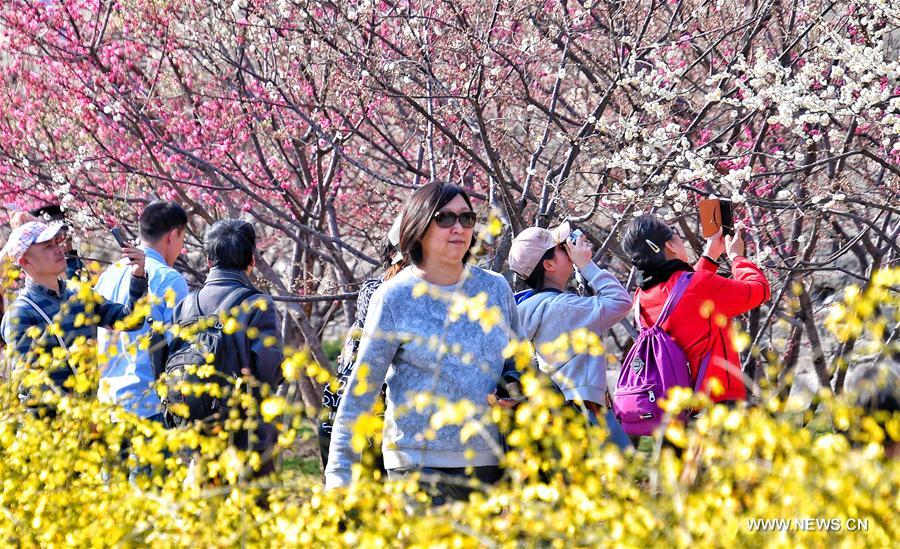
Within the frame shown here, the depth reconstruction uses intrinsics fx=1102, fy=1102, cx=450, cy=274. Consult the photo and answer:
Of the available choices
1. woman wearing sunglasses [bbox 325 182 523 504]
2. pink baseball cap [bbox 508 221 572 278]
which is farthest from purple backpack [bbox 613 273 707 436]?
woman wearing sunglasses [bbox 325 182 523 504]

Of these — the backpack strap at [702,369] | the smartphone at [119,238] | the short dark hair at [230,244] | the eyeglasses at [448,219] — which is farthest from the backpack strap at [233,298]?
the backpack strap at [702,369]

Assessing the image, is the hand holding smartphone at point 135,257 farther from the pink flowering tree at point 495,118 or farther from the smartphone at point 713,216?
the smartphone at point 713,216

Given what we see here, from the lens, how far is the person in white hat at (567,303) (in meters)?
4.21

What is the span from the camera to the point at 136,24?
7.51m

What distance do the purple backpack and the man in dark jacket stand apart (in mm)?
1413

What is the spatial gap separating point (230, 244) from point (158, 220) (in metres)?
0.67

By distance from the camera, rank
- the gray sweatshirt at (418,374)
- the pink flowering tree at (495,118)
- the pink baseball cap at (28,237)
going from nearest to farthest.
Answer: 1. the gray sweatshirt at (418,374)
2. the pink baseball cap at (28,237)
3. the pink flowering tree at (495,118)

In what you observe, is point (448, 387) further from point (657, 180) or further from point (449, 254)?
point (657, 180)

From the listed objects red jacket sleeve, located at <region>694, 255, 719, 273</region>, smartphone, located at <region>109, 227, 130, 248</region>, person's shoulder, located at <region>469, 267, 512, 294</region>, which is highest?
red jacket sleeve, located at <region>694, 255, 719, 273</region>

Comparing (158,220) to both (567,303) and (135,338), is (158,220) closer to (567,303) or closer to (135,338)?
(135,338)

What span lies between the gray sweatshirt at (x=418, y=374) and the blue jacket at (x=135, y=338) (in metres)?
1.47

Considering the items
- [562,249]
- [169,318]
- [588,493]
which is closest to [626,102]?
[562,249]

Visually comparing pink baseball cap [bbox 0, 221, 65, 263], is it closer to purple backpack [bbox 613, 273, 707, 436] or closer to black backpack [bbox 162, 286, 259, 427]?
black backpack [bbox 162, 286, 259, 427]

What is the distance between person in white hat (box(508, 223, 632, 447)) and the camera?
13.8 feet
